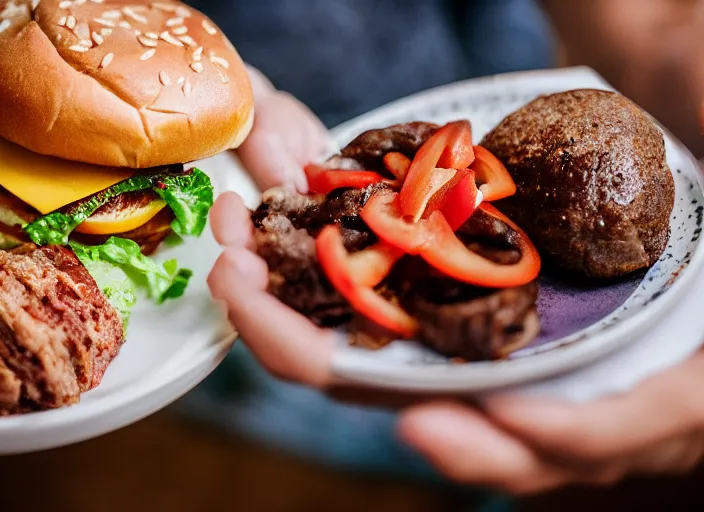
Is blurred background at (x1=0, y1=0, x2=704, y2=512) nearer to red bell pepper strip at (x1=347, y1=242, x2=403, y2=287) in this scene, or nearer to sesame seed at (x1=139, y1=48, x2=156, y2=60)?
red bell pepper strip at (x1=347, y1=242, x2=403, y2=287)

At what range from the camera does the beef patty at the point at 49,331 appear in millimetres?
1160

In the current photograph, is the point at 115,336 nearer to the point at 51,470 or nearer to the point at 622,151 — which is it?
the point at 51,470

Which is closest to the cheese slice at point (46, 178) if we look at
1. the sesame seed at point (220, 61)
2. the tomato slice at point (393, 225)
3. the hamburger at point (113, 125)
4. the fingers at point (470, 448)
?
the hamburger at point (113, 125)

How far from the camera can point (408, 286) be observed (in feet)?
3.27

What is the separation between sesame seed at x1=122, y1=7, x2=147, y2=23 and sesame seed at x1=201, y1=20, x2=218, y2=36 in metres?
0.14

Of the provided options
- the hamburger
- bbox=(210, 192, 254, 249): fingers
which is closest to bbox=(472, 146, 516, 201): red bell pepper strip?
bbox=(210, 192, 254, 249): fingers

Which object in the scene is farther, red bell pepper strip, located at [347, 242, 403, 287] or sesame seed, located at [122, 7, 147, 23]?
sesame seed, located at [122, 7, 147, 23]

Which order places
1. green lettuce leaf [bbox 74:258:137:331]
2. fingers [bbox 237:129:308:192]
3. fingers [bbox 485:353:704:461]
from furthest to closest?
1. green lettuce leaf [bbox 74:258:137:331]
2. fingers [bbox 237:129:308:192]
3. fingers [bbox 485:353:704:461]

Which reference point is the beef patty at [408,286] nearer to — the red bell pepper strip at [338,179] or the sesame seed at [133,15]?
the red bell pepper strip at [338,179]

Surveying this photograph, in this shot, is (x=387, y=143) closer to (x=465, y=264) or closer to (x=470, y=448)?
(x=465, y=264)

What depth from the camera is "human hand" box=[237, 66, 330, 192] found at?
1422mm

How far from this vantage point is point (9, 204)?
1.46 metres

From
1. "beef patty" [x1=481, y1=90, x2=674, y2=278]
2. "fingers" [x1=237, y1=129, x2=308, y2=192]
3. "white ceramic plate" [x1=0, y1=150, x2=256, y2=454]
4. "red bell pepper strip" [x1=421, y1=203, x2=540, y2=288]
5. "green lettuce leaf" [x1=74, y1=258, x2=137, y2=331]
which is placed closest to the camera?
"red bell pepper strip" [x1=421, y1=203, x2=540, y2=288]

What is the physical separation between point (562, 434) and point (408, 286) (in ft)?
0.94
